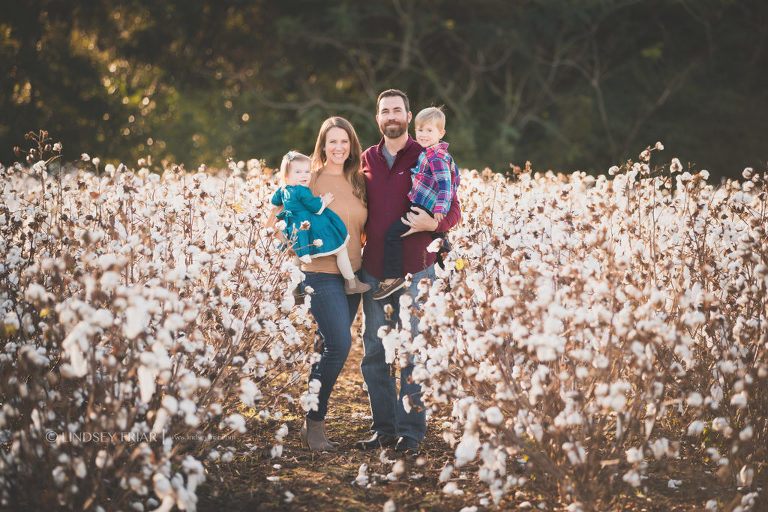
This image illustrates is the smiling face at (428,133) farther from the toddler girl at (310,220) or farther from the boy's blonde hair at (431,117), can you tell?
the toddler girl at (310,220)

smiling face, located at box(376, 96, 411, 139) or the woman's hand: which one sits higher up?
smiling face, located at box(376, 96, 411, 139)

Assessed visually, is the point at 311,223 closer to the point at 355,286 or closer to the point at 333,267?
the point at 333,267

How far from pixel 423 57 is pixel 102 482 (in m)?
19.0

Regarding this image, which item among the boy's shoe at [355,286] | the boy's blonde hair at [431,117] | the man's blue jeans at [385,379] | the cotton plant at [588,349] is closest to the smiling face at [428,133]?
the boy's blonde hair at [431,117]

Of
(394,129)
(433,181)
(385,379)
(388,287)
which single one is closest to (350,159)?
(394,129)

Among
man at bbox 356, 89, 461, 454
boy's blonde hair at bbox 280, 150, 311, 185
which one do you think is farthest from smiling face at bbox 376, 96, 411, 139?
boy's blonde hair at bbox 280, 150, 311, 185

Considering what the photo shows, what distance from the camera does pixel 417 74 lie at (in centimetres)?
2047

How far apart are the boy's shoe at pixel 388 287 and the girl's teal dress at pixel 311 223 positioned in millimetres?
336

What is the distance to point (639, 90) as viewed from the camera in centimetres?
2194

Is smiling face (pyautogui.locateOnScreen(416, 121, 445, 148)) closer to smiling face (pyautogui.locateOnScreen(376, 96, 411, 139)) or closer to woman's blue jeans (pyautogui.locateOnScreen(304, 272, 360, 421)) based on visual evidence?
smiling face (pyautogui.locateOnScreen(376, 96, 411, 139))

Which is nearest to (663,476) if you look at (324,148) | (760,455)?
(760,455)

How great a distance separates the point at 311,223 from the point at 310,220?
0.02 meters

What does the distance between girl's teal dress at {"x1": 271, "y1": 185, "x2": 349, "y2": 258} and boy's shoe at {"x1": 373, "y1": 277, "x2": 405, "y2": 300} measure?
336 millimetres

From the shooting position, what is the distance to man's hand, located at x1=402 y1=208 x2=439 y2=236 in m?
3.81
